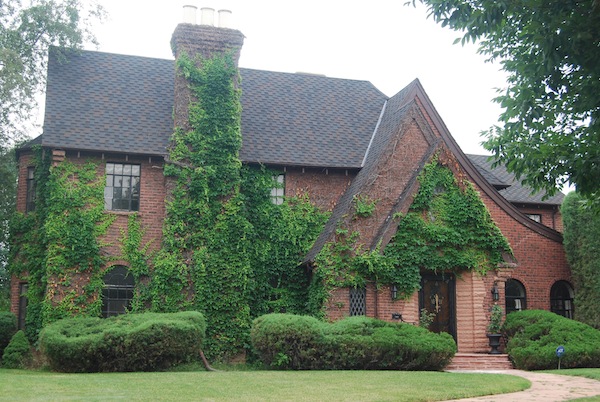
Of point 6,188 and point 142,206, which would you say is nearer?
point 142,206

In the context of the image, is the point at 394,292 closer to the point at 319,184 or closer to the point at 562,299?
the point at 319,184

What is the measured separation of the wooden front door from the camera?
2136 centimetres

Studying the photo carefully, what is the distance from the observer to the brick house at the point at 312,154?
69.1ft

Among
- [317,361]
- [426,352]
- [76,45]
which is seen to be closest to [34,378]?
[317,361]

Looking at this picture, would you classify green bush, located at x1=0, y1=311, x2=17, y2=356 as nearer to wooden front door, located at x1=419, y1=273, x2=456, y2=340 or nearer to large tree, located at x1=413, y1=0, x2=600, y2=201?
wooden front door, located at x1=419, y1=273, x2=456, y2=340

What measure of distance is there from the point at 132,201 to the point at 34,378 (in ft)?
26.3

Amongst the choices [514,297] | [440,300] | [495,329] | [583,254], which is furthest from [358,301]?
[583,254]

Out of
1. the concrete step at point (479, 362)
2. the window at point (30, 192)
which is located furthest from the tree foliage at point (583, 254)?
the window at point (30, 192)

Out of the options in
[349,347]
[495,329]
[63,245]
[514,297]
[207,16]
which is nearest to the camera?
[349,347]

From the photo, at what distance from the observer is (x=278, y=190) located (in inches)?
901

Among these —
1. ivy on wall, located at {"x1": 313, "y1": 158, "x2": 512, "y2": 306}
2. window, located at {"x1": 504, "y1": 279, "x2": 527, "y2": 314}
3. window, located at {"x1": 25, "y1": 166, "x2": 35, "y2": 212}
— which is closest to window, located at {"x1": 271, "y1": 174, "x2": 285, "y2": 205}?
ivy on wall, located at {"x1": 313, "y1": 158, "x2": 512, "y2": 306}

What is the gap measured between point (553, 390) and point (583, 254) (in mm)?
11530

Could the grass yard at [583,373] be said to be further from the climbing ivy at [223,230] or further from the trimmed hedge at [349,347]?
the climbing ivy at [223,230]

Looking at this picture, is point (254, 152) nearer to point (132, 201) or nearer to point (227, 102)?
point (227, 102)
